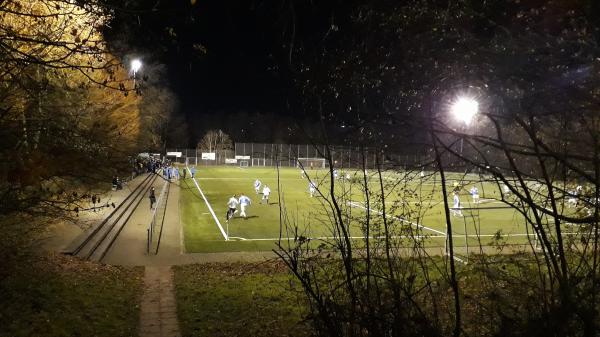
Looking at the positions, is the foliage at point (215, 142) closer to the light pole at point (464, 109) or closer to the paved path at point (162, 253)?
the paved path at point (162, 253)

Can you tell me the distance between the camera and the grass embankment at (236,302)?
1021 centimetres

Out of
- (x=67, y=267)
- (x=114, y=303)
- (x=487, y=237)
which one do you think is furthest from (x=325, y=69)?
(x=487, y=237)

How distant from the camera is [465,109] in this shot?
400 centimetres

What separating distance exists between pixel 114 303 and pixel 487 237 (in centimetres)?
1796

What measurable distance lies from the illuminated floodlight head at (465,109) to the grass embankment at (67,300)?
8363 mm

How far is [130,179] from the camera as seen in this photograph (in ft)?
151

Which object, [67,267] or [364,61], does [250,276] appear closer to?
[67,267]

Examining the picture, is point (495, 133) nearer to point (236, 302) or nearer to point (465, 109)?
point (465, 109)

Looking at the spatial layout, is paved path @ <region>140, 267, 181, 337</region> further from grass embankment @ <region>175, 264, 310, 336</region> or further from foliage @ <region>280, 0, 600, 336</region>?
foliage @ <region>280, 0, 600, 336</region>

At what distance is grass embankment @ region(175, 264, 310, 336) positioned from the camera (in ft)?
33.5

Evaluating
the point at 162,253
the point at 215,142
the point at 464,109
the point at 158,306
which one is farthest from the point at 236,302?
the point at 215,142

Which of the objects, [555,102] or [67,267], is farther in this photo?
[67,267]

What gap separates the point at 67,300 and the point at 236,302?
156 inches

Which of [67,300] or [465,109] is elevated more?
[465,109]
